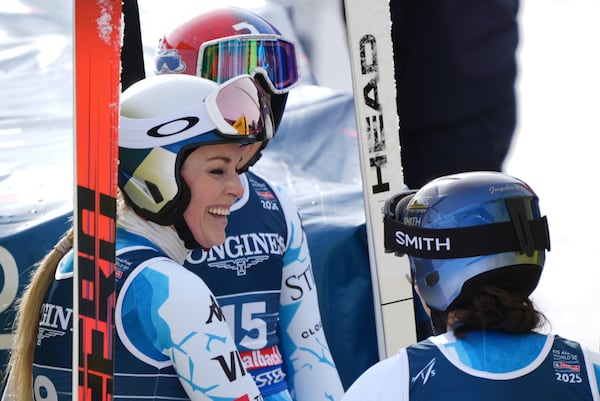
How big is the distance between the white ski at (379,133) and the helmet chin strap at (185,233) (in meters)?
1.37

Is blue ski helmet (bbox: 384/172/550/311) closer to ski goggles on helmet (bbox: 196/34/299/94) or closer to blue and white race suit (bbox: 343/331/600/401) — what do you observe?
blue and white race suit (bbox: 343/331/600/401)

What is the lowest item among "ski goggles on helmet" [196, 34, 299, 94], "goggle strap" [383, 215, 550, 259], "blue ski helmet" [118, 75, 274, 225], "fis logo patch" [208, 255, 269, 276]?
"goggle strap" [383, 215, 550, 259]

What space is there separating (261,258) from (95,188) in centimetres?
116

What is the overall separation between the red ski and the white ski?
1.88 metres

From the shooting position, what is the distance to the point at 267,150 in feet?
15.8

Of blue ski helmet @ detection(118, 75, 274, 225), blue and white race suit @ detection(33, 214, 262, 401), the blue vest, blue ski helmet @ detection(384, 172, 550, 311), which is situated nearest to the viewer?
the blue vest

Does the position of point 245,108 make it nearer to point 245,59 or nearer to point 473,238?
point 245,59

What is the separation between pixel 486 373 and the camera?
5.94ft

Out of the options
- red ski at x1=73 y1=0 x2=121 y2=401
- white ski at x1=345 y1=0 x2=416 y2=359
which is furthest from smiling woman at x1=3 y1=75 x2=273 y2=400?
white ski at x1=345 y1=0 x2=416 y2=359

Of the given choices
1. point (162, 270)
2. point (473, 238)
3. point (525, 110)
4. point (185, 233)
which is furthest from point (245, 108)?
point (525, 110)

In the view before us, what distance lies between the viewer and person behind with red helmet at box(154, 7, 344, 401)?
3107 mm

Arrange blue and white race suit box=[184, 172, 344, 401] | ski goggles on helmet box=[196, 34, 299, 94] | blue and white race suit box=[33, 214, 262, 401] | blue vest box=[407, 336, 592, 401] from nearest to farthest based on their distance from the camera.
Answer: blue vest box=[407, 336, 592, 401] < blue and white race suit box=[33, 214, 262, 401] < blue and white race suit box=[184, 172, 344, 401] < ski goggles on helmet box=[196, 34, 299, 94]

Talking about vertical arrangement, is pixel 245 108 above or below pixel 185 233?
above

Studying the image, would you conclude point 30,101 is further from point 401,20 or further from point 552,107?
point 552,107
